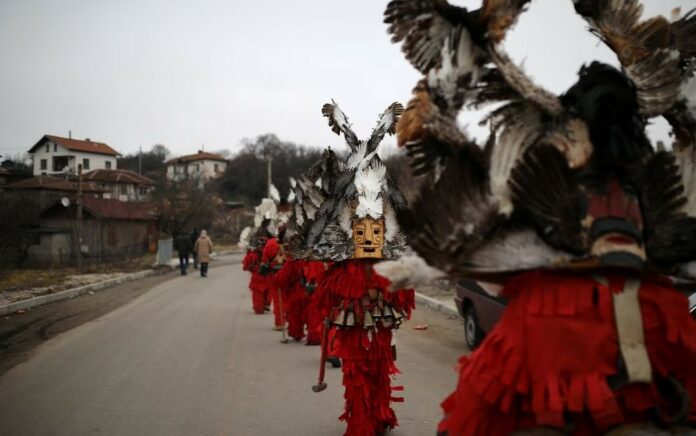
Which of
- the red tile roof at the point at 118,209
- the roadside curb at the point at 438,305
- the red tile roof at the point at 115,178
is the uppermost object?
the red tile roof at the point at 115,178

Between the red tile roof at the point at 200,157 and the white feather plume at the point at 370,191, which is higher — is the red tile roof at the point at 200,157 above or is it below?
above

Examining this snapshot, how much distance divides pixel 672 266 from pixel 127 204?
41.7 meters

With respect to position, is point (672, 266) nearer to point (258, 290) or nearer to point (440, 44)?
point (440, 44)

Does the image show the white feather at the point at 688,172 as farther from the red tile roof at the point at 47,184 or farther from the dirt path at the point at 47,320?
the red tile roof at the point at 47,184

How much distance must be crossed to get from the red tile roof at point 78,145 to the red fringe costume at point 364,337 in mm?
79724

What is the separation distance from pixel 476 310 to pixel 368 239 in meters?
4.26

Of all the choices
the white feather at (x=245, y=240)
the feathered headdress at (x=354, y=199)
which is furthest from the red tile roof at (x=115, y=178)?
the feathered headdress at (x=354, y=199)

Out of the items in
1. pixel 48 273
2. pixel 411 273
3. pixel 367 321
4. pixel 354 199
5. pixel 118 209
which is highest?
pixel 118 209

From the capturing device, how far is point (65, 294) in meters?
15.8

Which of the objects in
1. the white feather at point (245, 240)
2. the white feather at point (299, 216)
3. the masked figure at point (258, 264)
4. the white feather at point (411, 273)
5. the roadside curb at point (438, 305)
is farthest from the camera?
the white feather at point (245, 240)

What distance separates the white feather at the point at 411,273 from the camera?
1.99 meters

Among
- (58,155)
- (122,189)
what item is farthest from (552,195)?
(58,155)

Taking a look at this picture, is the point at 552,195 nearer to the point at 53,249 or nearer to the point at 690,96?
the point at 690,96

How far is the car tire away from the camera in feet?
28.2
